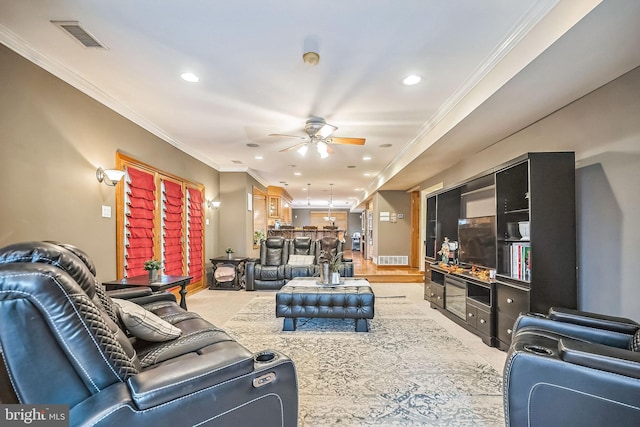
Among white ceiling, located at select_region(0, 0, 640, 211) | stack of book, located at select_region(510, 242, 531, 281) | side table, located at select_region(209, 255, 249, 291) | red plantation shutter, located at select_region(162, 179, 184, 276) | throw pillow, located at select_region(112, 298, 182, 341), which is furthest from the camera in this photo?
side table, located at select_region(209, 255, 249, 291)

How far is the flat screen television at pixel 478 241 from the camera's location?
140 inches

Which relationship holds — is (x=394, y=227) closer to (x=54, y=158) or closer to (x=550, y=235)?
(x=550, y=235)

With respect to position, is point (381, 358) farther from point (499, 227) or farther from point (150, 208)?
point (150, 208)

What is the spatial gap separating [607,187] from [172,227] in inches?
217

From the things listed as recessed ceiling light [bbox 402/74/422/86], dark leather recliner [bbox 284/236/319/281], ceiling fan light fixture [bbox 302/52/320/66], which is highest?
recessed ceiling light [bbox 402/74/422/86]

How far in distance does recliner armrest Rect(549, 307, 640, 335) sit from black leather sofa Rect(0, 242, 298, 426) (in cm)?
207

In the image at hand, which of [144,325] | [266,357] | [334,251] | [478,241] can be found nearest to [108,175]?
[144,325]

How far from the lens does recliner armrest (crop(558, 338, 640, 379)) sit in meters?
1.27

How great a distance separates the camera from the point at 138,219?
4066 mm

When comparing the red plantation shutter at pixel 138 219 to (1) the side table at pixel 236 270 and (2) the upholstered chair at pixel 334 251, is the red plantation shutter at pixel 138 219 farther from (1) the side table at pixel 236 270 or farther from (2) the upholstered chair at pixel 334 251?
(2) the upholstered chair at pixel 334 251

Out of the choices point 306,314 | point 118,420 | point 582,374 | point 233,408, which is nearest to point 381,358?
point 306,314

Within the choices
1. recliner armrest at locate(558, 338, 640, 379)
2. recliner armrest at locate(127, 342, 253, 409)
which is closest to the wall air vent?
recliner armrest at locate(558, 338, 640, 379)

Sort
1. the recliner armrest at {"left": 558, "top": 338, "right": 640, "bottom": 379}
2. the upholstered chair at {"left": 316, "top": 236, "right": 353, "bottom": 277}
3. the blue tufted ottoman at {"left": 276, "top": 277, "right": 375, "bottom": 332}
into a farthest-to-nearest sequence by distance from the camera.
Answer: the upholstered chair at {"left": 316, "top": 236, "right": 353, "bottom": 277}, the blue tufted ottoman at {"left": 276, "top": 277, "right": 375, "bottom": 332}, the recliner armrest at {"left": 558, "top": 338, "right": 640, "bottom": 379}

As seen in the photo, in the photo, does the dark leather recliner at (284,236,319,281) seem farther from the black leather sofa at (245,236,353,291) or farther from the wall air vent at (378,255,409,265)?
the wall air vent at (378,255,409,265)
